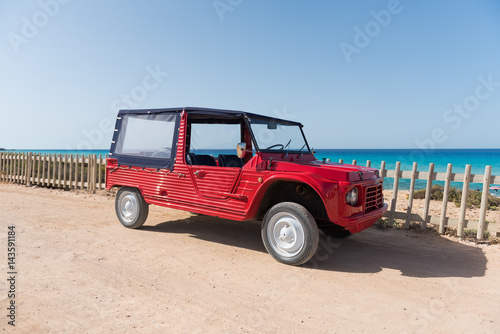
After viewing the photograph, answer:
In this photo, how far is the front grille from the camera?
485 cm

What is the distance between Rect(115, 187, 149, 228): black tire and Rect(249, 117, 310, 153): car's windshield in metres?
2.61

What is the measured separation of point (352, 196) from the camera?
14.8 feet

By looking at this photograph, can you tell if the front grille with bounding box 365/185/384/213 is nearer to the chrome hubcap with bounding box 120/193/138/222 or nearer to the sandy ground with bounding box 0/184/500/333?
the sandy ground with bounding box 0/184/500/333

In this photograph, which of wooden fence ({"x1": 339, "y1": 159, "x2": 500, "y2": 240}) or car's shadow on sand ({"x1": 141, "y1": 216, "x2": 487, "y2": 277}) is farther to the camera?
wooden fence ({"x1": 339, "y1": 159, "x2": 500, "y2": 240})

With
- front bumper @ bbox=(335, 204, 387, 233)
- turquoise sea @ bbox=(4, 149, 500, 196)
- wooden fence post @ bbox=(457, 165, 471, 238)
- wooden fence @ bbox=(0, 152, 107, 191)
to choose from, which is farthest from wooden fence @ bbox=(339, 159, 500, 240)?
wooden fence @ bbox=(0, 152, 107, 191)

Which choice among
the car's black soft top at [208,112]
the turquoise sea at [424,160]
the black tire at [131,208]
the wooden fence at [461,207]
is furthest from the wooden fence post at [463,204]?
the black tire at [131,208]

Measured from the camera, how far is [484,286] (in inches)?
161

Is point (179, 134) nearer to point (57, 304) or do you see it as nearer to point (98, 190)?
point (57, 304)

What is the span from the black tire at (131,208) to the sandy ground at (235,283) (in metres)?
0.19

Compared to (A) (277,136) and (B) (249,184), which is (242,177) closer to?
(B) (249,184)

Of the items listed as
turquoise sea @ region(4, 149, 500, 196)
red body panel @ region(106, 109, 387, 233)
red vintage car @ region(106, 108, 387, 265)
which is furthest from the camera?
turquoise sea @ region(4, 149, 500, 196)

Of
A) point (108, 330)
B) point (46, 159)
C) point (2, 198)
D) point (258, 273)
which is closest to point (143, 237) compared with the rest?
point (258, 273)

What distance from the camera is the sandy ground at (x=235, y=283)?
3.05 m

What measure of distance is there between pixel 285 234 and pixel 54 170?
1104 centimetres
